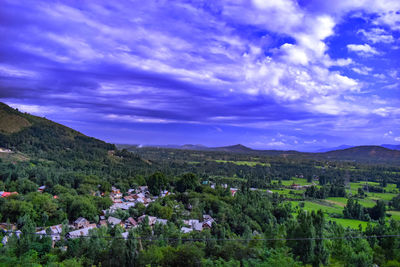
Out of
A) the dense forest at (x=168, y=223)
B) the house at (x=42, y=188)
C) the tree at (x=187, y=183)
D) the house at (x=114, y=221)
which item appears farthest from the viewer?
the tree at (x=187, y=183)

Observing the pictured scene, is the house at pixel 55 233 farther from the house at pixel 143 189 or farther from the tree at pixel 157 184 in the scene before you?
the house at pixel 143 189

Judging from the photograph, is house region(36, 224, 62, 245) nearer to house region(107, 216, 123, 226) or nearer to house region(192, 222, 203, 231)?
house region(107, 216, 123, 226)

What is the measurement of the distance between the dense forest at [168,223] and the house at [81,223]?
0.84m

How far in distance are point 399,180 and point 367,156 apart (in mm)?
82587

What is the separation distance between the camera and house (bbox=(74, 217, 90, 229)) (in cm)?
2590

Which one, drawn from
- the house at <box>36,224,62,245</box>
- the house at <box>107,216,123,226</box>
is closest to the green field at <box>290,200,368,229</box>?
the house at <box>107,216,123,226</box>

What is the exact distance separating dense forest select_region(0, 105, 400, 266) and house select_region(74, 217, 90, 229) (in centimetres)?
84

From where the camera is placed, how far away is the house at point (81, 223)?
2590 cm

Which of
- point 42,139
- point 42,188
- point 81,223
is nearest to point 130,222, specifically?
point 81,223

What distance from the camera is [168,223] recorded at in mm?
24484

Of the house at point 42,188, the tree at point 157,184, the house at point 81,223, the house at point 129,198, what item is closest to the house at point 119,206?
the house at point 81,223

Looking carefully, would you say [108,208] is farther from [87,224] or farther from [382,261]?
[382,261]

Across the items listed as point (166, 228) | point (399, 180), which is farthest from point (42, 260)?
point (399, 180)

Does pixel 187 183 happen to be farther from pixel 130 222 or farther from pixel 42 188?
pixel 42 188
